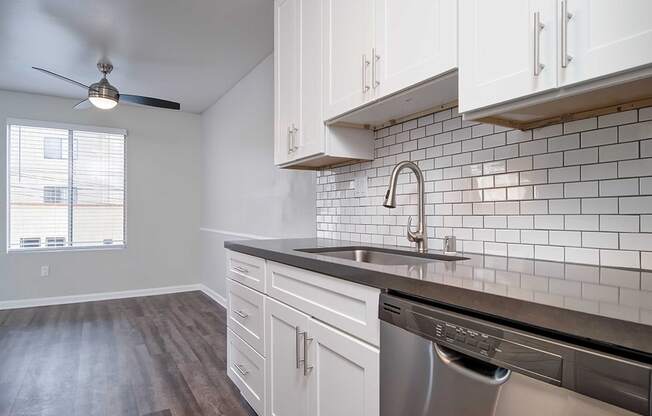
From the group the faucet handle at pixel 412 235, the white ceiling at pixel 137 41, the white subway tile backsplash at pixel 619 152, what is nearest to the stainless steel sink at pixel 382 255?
the faucet handle at pixel 412 235

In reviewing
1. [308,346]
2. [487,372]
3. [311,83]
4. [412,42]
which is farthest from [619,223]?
[311,83]

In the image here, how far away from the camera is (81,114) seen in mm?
4809

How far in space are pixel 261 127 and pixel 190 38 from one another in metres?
0.94

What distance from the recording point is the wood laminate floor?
219 cm

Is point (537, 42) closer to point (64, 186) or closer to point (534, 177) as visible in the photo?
point (534, 177)

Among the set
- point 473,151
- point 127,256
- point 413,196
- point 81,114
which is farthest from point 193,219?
point 473,151

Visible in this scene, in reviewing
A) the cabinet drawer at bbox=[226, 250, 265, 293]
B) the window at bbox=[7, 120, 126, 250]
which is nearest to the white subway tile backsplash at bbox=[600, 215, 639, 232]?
the cabinet drawer at bbox=[226, 250, 265, 293]

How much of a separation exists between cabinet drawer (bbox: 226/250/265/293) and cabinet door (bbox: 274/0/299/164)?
24.9 inches

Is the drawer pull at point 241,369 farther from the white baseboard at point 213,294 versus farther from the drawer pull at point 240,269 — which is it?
the white baseboard at point 213,294

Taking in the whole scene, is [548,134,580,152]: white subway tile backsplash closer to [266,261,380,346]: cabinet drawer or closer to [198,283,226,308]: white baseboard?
[266,261,380,346]: cabinet drawer

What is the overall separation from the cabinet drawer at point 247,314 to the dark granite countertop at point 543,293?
739 mm

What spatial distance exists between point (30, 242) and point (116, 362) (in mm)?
2785

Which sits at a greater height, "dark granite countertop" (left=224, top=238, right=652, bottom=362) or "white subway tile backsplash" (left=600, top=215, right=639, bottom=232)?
"white subway tile backsplash" (left=600, top=215, right=639, bottom=232)

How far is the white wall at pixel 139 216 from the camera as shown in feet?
14.8
